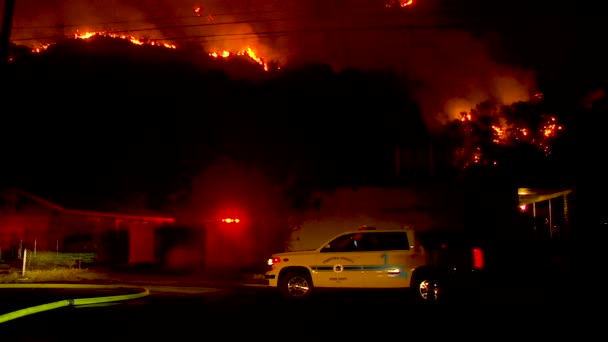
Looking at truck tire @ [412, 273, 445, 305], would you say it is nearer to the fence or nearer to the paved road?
the paved road

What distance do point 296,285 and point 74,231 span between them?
17863 millimetres

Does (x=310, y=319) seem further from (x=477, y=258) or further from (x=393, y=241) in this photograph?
(x=477, y=258)

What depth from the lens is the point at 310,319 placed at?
13.2 m

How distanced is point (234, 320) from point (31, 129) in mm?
36657

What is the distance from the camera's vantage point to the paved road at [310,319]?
11102mm

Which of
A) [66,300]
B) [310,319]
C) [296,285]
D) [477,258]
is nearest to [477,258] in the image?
[477,258]

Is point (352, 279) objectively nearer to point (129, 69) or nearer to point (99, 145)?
point (99, 145)

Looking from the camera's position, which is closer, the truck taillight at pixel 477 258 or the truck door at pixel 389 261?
the truck door at pixel 389 261

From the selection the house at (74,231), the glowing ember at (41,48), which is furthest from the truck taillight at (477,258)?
the glowing ember at (41,48)

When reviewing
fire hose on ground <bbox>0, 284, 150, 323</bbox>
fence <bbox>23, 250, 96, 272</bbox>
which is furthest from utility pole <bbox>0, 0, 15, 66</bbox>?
fence <bbox>23, 250, 96, 272</bbox>

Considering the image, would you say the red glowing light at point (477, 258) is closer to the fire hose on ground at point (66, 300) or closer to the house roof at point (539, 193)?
the fire hose on ground at point (66, 300)

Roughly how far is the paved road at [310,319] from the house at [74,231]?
1409 centimetres

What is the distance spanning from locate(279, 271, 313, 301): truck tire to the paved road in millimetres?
327

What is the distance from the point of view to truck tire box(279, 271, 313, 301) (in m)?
16.2
